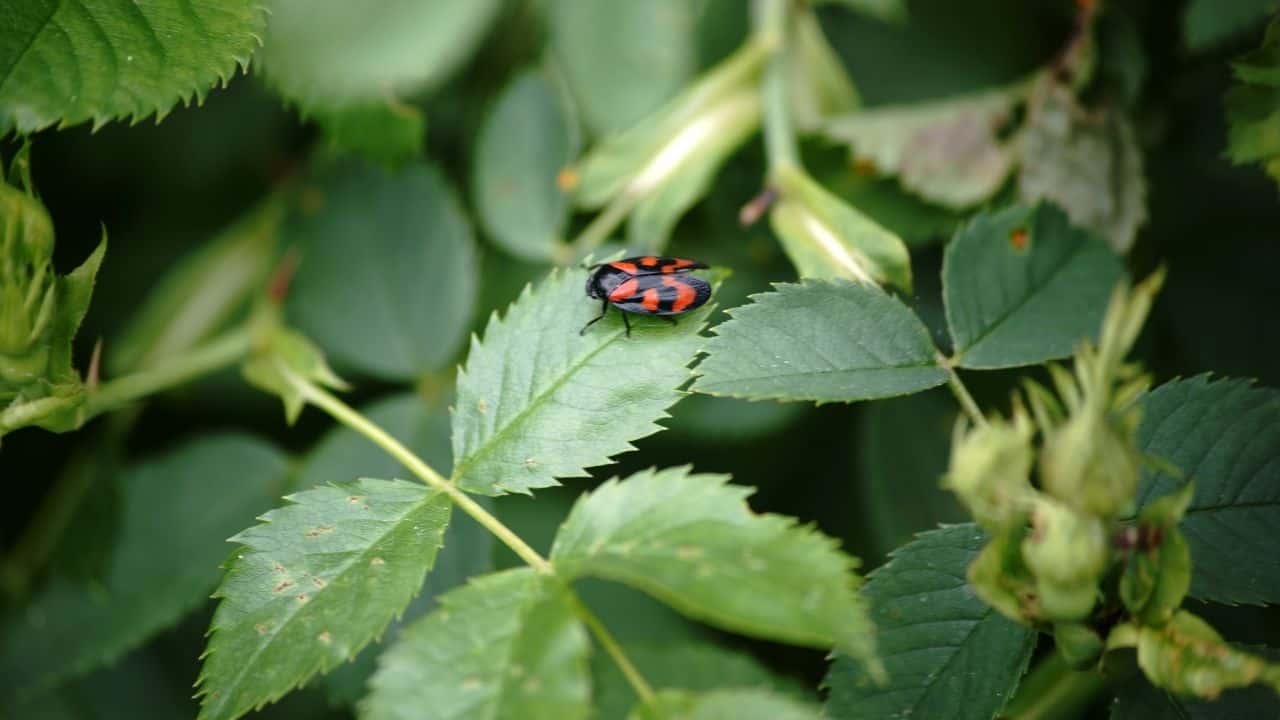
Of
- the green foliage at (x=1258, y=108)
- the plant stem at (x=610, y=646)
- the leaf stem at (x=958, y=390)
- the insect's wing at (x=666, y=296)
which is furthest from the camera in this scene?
the green foliage at (x=1258, y=108)

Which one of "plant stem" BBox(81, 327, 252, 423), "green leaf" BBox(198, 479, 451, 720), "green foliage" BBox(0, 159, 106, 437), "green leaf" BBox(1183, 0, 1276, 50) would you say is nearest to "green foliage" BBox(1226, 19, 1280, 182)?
"green leaf" BBox(1183, 0, 1276, 50)

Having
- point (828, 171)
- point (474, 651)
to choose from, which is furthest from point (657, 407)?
point (828, 171)

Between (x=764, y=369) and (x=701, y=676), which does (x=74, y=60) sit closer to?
(x=764, y=369)

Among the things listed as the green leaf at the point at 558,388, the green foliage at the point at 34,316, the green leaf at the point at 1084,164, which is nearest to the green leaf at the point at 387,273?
the green leaf at the point at 558,388

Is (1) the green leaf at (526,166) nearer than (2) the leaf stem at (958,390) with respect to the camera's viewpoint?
No

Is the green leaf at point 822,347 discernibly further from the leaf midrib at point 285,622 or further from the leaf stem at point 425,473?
the leaf midrib at point 285,622

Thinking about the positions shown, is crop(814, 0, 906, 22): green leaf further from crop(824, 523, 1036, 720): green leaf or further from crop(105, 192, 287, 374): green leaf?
crop(105, 192, 287, 374): green leaf

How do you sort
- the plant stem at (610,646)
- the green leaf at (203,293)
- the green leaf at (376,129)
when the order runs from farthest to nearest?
1. the green leaf at (203,293)
2. the green leaf at (376,129)
3. the plant stem at (610,646)
